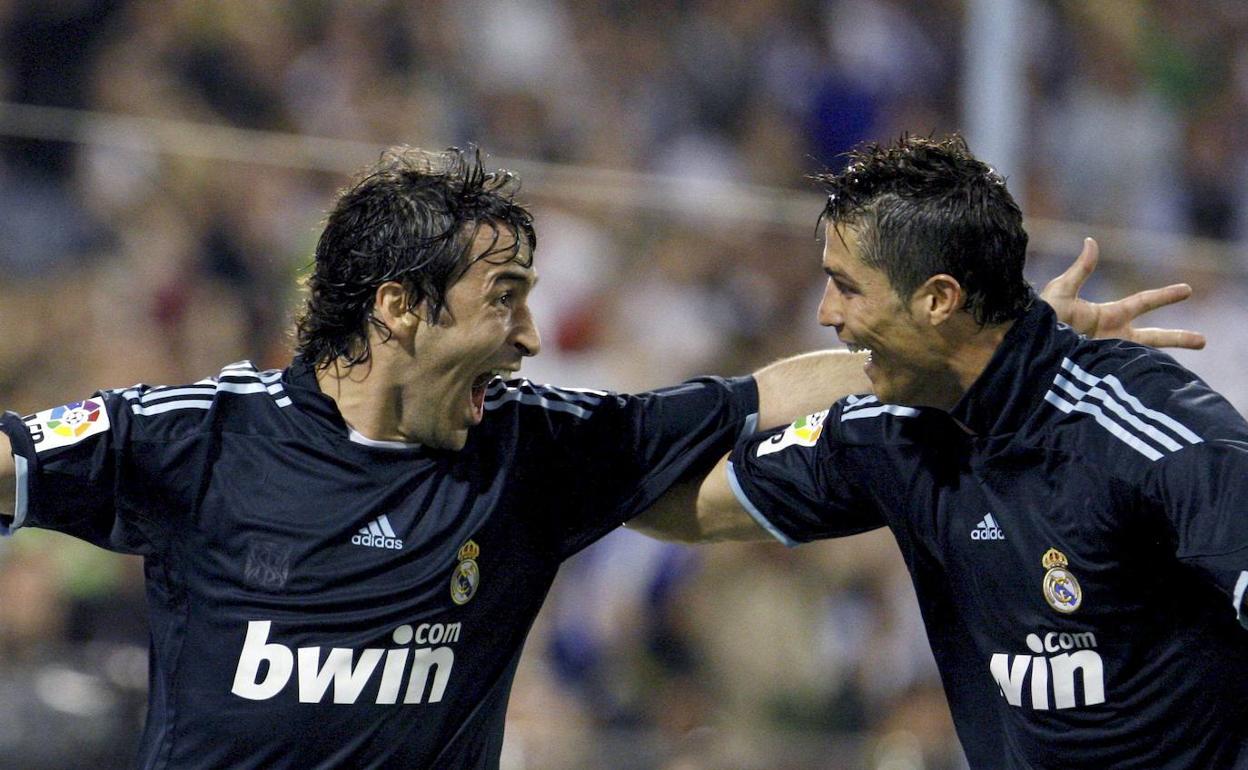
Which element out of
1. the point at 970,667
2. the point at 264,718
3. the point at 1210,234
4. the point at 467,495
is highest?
the point at 1210,234

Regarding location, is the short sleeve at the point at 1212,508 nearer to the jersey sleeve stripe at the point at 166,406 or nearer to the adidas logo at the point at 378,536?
the adidas logo at the point at 378,536

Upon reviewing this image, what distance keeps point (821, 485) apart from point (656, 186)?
414 centimetres

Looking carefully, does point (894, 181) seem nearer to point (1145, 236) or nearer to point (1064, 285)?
point (1064, 285)

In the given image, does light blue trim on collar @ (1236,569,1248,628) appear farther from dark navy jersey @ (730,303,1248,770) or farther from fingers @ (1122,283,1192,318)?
fingers @ (1122,283,1192,318)

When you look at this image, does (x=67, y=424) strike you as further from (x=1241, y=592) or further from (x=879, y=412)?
(x=1241, y=592)

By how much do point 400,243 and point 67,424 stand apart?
70 cm

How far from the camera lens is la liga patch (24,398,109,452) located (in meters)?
3.00

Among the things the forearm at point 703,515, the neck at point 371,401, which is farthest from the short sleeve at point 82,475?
the forearm at point 703,515

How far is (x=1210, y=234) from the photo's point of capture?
8.84 metres

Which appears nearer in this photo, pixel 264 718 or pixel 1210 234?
pixel 264 718

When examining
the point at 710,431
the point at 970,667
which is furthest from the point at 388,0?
the point at 970,667

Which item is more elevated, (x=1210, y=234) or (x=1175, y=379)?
(x=1210, y=234)

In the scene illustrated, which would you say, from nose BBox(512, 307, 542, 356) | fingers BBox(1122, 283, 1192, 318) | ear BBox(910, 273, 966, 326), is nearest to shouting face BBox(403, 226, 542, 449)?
nose BBox(512, 307, 542, 356)

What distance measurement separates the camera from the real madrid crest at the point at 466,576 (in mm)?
3189
